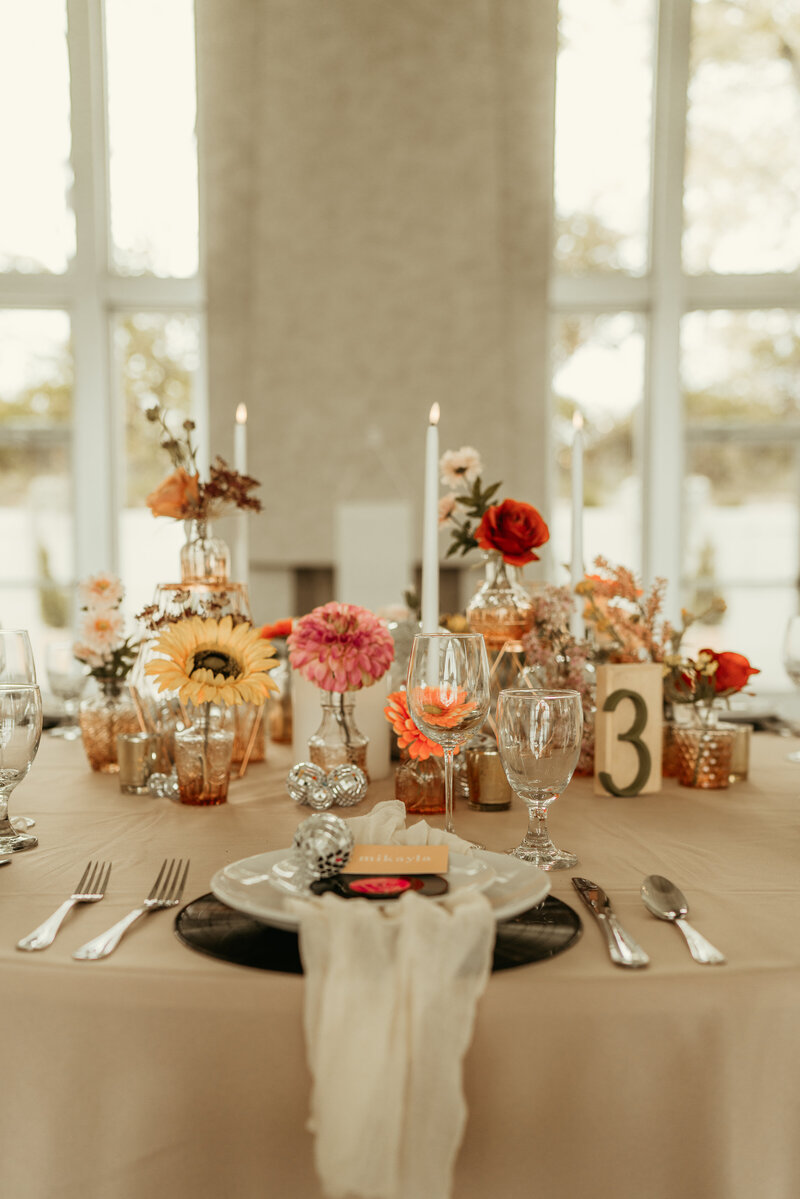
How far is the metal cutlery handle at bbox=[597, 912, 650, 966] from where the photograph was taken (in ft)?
2.20

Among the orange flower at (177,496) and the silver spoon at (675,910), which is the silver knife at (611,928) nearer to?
the silver spoon at (675,910)

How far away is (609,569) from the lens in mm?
1347

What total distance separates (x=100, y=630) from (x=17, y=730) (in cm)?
52

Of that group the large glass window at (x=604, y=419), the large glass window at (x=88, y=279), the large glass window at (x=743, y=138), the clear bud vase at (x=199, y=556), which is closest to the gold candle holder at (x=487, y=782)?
the clear bud vase at (x=199, y=556)

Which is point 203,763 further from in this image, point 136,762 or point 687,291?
point 687,291

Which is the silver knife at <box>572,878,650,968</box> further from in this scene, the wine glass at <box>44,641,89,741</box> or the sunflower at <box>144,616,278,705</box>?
the wine glass at <box>44,641,89,741</box>

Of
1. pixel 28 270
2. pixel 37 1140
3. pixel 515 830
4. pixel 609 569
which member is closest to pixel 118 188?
pixel 28 270

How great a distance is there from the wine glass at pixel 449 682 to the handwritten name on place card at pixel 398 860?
5.6 inches

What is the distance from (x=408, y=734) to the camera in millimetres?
1087

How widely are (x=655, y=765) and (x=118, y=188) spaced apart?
3.94 meters

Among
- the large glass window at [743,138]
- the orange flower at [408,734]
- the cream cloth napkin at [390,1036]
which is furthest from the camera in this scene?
the large glass window at [743,138]

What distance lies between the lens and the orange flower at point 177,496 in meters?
1.35

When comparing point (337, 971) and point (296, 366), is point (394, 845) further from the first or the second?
point (296, 366)

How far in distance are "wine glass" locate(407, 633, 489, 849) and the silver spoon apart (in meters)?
0.22
